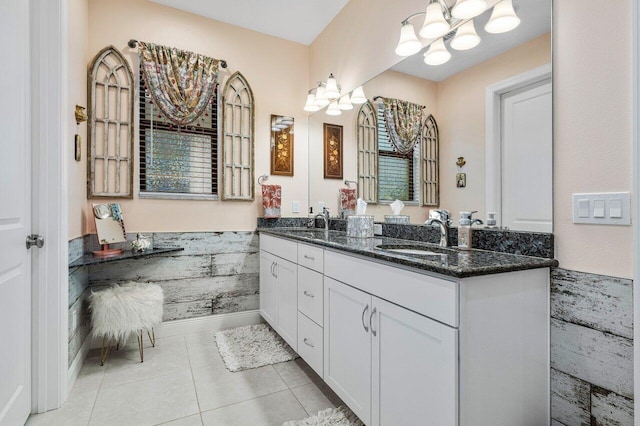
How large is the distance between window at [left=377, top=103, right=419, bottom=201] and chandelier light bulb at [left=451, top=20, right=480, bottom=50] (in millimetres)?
614

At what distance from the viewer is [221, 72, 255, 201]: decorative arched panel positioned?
115 inches

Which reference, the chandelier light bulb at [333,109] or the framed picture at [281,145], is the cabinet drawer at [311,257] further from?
the chandelier light bulb at [333,109]

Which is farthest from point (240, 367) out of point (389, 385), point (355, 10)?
point (355, 10)

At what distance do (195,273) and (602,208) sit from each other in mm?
2736

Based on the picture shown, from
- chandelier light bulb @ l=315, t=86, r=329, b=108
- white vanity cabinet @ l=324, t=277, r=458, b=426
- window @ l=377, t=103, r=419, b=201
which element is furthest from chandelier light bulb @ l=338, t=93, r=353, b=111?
white vanity cabinet @ l=324, t=277, r=458, b=426

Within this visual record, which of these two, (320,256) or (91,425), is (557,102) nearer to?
(320,256)

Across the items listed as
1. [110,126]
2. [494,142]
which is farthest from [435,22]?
[110,126]

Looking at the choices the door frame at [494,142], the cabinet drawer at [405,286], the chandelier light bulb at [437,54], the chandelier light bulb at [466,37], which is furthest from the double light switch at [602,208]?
the chandelier light bulb at [437,54]

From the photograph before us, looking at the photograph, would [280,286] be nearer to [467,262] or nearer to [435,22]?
[467,262]

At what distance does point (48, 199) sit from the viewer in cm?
173

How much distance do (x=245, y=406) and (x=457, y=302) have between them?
1380 millimetres

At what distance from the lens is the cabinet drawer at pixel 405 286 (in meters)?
1.08

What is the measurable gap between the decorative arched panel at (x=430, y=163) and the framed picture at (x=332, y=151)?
97 cm

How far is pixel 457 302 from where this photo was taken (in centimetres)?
106
